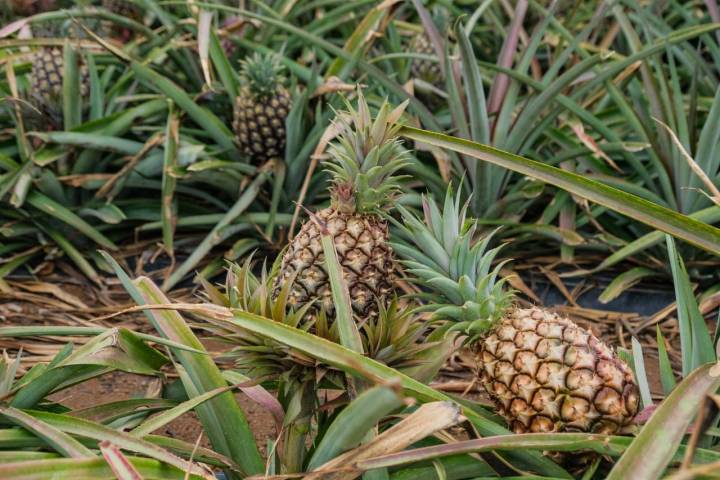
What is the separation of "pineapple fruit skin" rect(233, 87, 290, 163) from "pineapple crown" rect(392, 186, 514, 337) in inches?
44.7

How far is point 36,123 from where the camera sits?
2.42 m

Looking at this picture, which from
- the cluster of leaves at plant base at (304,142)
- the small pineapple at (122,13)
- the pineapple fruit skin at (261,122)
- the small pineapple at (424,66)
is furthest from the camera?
the small pineapple at (122,13)

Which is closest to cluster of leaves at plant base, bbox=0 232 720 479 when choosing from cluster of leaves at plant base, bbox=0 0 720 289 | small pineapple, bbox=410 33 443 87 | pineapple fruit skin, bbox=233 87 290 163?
cluster of leaves at plant base, bbox=0 0 720 289

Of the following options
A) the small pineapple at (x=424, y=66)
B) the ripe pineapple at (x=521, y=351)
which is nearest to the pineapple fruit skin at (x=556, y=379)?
the ripe pineapple at (x=521, y=351)

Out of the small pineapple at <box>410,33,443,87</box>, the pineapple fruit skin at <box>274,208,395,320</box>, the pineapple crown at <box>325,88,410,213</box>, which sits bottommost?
the pineapple fruit skin at <box>274,208,395,320</box>

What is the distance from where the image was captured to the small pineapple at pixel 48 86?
2.44m

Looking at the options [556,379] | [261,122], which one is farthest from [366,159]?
[261,122]

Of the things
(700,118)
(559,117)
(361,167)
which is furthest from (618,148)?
(361,167)

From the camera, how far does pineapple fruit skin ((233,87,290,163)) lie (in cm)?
231

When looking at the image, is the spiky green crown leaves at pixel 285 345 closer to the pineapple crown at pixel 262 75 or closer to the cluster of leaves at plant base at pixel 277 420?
the cluster of leaves at plant base at pixel 277 420

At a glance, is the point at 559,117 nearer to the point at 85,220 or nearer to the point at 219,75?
the point at 219,75

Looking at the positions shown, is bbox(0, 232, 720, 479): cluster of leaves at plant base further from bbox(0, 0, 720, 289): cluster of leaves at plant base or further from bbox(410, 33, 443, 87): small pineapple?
bbox(410, 33, 443, 87): small pineapple

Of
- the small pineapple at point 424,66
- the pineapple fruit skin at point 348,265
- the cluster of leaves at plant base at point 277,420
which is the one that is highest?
the small pineapple at point 424,66

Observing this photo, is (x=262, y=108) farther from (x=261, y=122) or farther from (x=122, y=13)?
Answer: (x=122, y=13)
